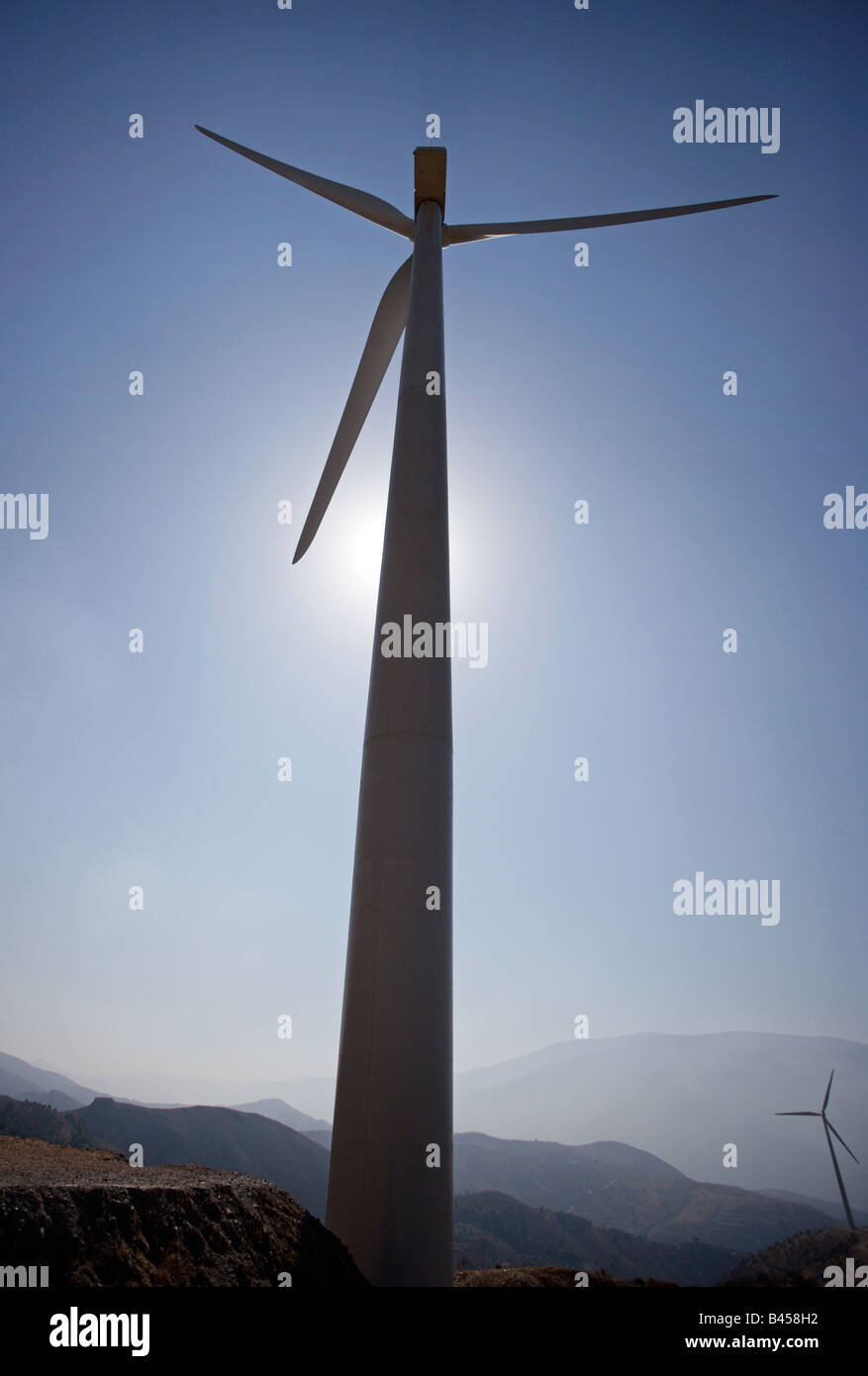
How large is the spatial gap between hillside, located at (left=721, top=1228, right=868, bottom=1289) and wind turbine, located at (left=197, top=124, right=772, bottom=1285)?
25311mm

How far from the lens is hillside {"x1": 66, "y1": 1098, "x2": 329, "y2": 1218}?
5842 inches

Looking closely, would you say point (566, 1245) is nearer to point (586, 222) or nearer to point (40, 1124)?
point (40, 1124)

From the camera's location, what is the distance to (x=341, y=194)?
72.2ft

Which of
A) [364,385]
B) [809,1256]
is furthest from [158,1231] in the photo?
[809,1256]

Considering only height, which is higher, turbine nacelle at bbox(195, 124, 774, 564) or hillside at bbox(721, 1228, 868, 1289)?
turbine nacelle at bbox(195, 124, 774, 564)

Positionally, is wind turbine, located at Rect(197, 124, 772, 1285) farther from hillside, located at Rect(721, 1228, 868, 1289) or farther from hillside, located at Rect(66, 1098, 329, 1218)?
hillside, located at Rect(66, 1098, 329, 1218)

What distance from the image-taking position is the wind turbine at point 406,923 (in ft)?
33.5

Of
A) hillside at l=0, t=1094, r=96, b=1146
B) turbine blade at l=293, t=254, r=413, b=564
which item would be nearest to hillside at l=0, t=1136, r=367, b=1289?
turbine blade at l=293, t=254, r=413, b=564

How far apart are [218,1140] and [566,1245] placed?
7961 centimetres

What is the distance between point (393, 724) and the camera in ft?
41.4

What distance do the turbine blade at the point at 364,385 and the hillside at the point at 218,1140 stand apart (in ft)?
494
